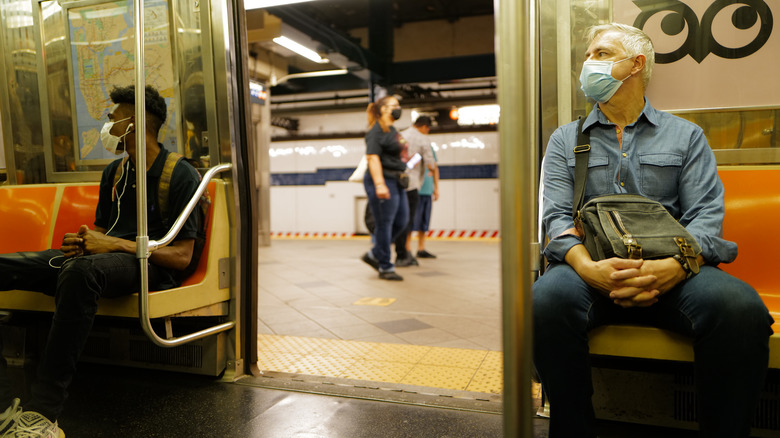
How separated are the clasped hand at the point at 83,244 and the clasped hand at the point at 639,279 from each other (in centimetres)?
180

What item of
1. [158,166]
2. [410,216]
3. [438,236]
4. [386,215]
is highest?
Result: [158,166]

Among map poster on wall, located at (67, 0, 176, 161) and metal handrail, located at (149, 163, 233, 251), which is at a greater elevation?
map poster on wall, located at (67, 0, 176, 161)

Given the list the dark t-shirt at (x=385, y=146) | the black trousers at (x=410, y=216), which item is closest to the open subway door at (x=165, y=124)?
the dark t-shirt at (x=385, y=146)

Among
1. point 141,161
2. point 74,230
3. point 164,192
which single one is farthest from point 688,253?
point 74,230

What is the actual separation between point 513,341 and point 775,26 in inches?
75.7

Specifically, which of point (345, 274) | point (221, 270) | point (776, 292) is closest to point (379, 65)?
point (345, 274)

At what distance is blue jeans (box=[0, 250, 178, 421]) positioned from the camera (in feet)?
5.89

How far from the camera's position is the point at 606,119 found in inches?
74.0

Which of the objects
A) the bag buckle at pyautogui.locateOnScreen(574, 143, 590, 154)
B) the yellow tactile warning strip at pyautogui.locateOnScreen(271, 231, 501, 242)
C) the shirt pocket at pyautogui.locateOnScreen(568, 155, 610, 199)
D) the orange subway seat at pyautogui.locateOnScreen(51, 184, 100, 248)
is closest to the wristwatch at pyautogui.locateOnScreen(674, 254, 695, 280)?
the shirt pocket at pyautogui.locateOnScreen(568, 155, 610, 199)

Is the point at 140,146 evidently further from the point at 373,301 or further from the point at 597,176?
the point at 373,301

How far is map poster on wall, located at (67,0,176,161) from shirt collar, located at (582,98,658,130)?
1.96m

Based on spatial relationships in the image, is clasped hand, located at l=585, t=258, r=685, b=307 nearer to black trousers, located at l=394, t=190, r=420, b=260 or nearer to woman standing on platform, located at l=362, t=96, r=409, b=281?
woman standing on platform, located at l=362, t=96, r=409, b=281

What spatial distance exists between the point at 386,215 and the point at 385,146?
71 cm

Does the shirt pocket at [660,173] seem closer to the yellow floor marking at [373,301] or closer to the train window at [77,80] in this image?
the train window at [77,80]
